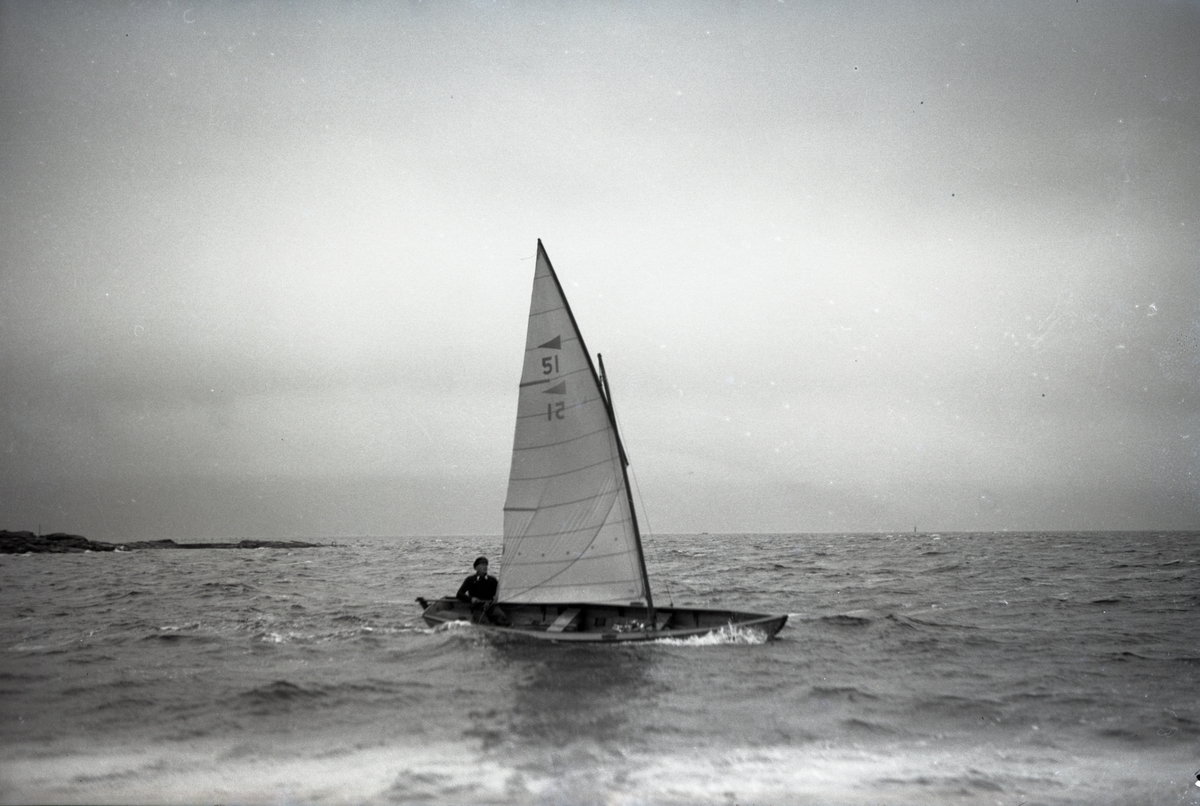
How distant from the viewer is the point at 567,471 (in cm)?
1841

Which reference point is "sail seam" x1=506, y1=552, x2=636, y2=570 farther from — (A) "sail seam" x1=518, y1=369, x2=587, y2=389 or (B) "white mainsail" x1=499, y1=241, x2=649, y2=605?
(A) "sail seam" x1=518, y1=369, x2=587, y2=389

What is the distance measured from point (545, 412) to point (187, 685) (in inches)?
357

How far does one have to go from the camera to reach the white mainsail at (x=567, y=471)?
59.7 feet

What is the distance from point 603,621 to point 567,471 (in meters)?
4.43

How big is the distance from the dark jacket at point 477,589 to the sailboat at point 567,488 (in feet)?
8.88

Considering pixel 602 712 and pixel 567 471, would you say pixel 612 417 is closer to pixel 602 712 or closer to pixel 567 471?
pixel 567 471

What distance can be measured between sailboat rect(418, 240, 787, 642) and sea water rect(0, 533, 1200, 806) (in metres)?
1.30

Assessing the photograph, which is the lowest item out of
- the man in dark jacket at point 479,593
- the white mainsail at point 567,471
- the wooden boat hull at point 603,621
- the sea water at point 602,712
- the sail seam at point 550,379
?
the sea water at point 602,712

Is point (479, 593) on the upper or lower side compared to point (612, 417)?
lower

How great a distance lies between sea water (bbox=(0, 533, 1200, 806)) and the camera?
32.4 feet

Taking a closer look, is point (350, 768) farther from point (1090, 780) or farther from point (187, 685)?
point (1090, 780)

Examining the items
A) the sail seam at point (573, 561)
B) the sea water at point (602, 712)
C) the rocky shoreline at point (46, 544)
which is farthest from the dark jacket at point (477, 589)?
the rocky shoreline at point (46, 544)

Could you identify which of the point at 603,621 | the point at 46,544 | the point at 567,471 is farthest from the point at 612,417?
the point at 46,544

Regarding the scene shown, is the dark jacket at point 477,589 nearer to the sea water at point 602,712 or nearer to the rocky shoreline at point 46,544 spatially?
the sea water at point 602,712
